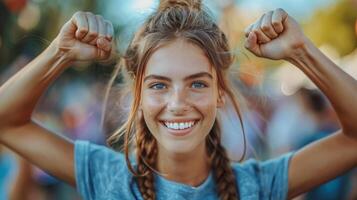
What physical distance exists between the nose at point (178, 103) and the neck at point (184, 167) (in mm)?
161

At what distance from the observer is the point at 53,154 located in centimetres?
242

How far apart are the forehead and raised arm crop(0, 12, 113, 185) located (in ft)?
0.46

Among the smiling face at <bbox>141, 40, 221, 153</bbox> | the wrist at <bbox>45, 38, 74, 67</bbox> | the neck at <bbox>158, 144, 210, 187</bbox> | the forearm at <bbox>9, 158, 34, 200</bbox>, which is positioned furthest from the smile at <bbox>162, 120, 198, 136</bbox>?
the forearm at <bbox>9, 158, 34, 200</bbox>

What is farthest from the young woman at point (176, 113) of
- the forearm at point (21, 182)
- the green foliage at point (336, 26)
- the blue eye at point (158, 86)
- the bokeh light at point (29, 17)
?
the green foliage at point (336, 26)

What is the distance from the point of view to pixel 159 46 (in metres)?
2.39

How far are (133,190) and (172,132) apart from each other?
0.22m

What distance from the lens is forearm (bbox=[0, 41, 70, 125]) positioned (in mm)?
2395

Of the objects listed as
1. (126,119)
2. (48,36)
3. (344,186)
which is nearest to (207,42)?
(126,119)

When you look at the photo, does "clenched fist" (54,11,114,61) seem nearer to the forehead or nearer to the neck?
the forehead

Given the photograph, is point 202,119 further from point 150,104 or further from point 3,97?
point 3,97

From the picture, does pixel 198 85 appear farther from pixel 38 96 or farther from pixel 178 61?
pixel 38 96

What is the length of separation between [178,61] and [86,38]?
26cm

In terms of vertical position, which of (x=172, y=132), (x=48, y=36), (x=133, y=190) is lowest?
(x=48, y=36)

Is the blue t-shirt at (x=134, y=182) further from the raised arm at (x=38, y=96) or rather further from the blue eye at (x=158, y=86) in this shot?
the blue eye at (x=158, y=86)
